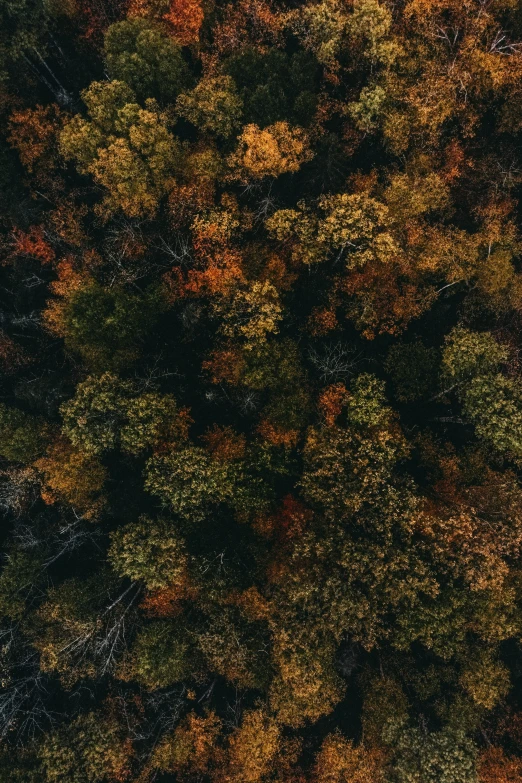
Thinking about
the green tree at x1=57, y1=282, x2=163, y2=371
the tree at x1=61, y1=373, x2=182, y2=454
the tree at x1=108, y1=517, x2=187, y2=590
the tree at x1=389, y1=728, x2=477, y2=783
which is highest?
the green tree at x1=57, y1=282, x2=163, y2=371

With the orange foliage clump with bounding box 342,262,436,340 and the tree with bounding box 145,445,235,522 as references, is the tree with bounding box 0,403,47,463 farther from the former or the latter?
the orange foliage clump with bounding box 342,262,436,340

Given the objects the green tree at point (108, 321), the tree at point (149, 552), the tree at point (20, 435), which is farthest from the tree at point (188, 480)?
the tree at point (20, 435)

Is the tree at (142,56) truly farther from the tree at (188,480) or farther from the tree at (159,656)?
the tree at (159,656)

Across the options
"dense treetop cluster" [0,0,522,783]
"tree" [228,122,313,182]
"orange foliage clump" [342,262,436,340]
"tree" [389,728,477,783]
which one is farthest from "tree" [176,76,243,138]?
"tree" [389,728,477,783]

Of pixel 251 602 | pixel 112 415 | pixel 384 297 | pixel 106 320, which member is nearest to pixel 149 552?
pixel 251 602

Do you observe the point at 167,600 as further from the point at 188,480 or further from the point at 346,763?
the point at 346,763

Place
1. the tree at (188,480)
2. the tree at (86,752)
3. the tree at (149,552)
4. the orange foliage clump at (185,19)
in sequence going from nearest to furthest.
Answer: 1. the tree at (149,552)
2. the tree at (188,480)
3. the tree at (86,752)
4. the orange foliage clump at (185,19)

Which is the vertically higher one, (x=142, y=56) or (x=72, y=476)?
Result: (x=142, y=56)

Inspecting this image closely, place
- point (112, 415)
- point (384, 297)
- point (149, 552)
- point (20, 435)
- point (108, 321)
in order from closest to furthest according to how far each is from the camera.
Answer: point (149, 552)
point (108, 321)
point (112, 415)
point (20, 435)
point (384, 297)

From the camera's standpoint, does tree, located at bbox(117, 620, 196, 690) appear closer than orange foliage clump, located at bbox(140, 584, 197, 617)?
Yes

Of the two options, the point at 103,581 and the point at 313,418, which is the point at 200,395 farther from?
the point at 103,581
